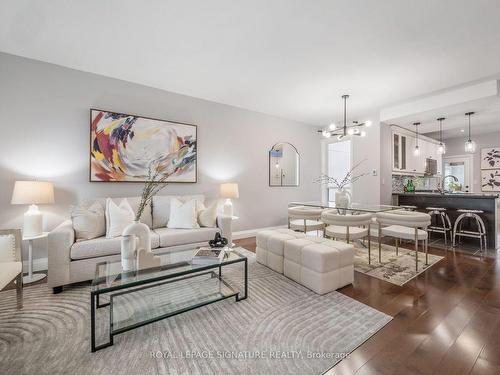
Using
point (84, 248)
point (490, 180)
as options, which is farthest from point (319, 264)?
point (490, 180)

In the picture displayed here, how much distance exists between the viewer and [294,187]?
5.44m

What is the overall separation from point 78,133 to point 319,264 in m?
3.51

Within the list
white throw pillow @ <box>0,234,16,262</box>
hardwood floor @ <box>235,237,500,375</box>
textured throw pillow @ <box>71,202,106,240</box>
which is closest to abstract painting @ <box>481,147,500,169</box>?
hardwood floor @ <box>235,237,500,375</box>

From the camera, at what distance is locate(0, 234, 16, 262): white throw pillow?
6.51 feet

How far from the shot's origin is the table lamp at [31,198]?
8.05 feet

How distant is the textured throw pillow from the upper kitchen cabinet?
561 centimetres

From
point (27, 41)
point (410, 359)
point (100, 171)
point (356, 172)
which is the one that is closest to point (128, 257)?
point (100, 171)

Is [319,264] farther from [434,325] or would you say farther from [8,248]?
[8,248]

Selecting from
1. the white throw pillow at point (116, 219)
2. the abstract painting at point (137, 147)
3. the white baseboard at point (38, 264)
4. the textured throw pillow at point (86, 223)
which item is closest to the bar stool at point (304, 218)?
the abstract painting at point (137, 147)

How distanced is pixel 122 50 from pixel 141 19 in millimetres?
669

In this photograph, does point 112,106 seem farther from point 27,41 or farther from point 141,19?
point 141,19

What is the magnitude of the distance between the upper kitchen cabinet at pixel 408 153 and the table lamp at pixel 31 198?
6.11 meters

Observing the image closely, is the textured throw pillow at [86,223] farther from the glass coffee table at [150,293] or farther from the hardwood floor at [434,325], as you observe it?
the hardwood floor at [434,325]

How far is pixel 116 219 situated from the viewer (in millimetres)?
2768
